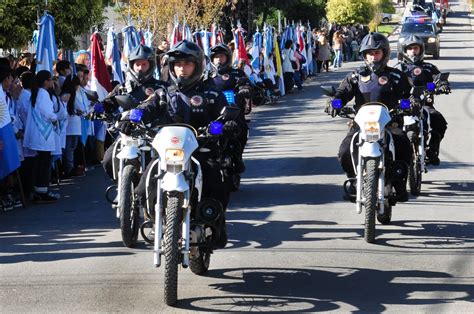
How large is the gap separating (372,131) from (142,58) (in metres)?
2.62

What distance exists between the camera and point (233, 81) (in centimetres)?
1452

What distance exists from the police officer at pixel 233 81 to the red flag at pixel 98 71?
391 cm

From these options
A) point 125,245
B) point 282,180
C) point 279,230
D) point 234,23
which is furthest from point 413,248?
point 234,23

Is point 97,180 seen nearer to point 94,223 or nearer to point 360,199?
point 94,223

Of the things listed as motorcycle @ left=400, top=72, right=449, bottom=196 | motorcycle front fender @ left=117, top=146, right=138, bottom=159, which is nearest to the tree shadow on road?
motorcycle front fender @ left=117, top=146, right=138, bottom=159

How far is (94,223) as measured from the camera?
12180 millimetres

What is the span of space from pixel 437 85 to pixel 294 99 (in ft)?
58.8

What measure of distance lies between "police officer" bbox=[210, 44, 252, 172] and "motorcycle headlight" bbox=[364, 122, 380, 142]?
3240 mm

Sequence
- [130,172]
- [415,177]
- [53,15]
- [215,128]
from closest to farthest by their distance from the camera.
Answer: [215,128], [130,172], [415,177], [53,15]

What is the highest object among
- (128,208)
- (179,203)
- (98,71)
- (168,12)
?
(168,12)

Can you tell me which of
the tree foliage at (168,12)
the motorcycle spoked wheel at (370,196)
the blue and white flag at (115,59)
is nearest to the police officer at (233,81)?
the motorcycle spoked wheel at (370,196)

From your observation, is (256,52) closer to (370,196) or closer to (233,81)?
(233,81)

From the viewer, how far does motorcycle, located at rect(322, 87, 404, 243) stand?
10.3 meters

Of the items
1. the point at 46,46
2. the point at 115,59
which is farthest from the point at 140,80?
the point at 115,59
